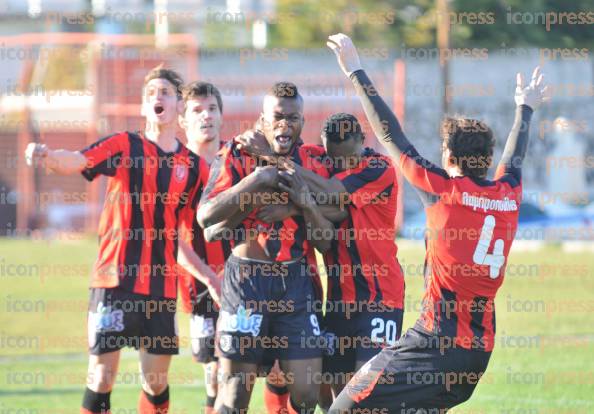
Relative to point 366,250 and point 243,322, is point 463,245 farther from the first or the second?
point 243,322

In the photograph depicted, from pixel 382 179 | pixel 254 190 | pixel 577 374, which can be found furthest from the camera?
pixel 577 374

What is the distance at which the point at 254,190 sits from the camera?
19.4 ft

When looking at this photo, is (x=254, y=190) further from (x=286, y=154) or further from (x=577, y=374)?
(x=577, y=374)

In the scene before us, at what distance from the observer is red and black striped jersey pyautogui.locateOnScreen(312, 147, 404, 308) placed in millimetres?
6375

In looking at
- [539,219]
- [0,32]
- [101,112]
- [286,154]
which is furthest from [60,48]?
[286,154]

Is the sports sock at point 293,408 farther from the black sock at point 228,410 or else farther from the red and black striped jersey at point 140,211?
the red and black striped jersey at point 140,211

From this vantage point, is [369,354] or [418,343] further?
[369,354]

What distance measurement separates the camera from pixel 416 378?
534 cm

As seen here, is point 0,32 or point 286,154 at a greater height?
point 0,32

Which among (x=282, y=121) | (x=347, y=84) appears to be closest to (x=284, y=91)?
(x=282, y=121)

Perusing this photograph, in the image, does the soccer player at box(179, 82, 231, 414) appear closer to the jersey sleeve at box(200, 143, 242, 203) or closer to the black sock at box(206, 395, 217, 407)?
the black sock at box(206, 395, 217, 407)

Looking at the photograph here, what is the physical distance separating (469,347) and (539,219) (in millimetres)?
18213

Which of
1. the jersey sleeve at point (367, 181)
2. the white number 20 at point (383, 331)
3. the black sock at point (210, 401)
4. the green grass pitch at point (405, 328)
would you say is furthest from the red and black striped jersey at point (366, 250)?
the green grass pitch at point (405, 328)

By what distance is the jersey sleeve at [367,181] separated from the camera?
6.23m
